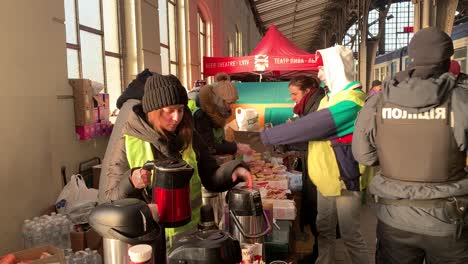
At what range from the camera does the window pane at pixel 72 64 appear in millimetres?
3707

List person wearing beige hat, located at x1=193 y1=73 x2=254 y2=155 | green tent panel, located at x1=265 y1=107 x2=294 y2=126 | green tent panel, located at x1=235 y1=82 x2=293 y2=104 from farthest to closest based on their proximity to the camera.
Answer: green tent panel, located at x1=235 y1=82 x2=293 y2=104, green tent panel, located at x1=265 y1=107 x2=294 y2=126, person wearing beige hat, located at x1=193 y1=73 x2=254 y2=155

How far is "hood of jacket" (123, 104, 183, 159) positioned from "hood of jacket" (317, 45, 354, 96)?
4.85 feet

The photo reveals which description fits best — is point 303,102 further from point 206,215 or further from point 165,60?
point 165,60

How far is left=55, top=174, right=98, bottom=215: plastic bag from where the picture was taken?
10.2 ft

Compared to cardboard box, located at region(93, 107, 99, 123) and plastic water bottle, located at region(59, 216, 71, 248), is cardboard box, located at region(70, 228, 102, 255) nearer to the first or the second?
plastic water bottle, located at region(59, 216, 71, 248)

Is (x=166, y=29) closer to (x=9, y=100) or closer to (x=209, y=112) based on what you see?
(x=209, y=112)

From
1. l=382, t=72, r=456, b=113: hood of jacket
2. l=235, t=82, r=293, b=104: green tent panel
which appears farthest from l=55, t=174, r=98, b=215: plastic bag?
l=235, t=82, r=293, b=104: green tent panel

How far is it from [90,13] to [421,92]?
346 cm

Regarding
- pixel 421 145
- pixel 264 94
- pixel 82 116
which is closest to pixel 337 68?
pixel 421 145

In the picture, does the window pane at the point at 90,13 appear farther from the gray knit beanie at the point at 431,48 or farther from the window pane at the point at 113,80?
the gray knit beanie at the point at 431,48

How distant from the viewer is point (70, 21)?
12.3ft

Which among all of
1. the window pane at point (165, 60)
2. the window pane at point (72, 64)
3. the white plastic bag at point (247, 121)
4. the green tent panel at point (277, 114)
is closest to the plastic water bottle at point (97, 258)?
the window pane at point (72, 64)

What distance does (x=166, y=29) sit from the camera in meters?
7.27

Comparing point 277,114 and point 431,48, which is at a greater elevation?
point 431,48
